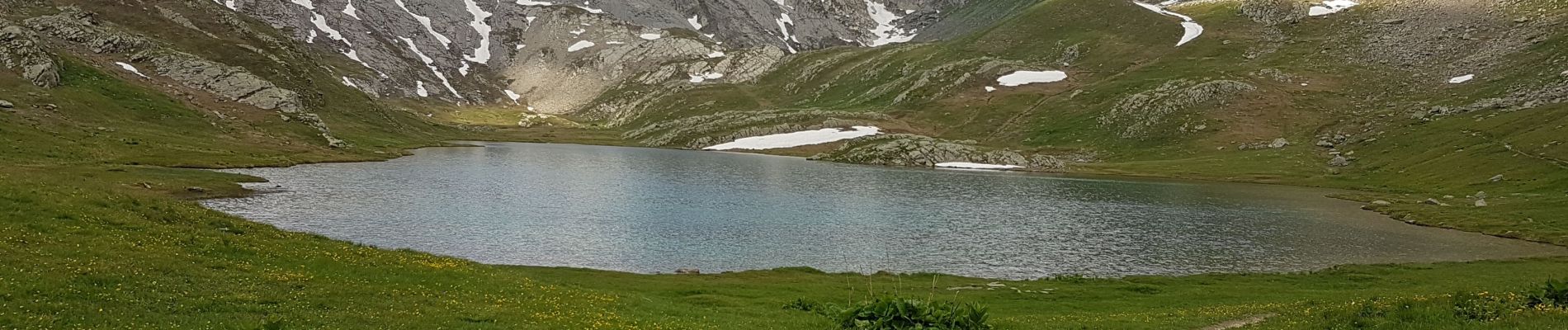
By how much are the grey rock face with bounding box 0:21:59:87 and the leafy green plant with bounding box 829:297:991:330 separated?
149809mm

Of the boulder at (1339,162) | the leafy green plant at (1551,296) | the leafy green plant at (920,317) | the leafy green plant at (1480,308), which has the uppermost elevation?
the boulder at (1339,162)

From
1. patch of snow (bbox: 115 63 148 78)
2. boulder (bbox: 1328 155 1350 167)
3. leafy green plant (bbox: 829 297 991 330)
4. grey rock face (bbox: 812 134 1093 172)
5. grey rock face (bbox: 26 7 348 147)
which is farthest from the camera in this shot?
grey rock face (bbox: 812 134 1093 172)

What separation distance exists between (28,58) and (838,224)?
5187 inches

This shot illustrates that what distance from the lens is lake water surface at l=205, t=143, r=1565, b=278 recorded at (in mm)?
58562

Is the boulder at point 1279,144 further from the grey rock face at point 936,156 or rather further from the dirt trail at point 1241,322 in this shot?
the dirt trail at point 1241,322

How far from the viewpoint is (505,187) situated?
3989 inches

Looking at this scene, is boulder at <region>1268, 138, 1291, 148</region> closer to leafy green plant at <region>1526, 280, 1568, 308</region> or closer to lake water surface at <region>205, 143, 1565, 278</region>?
lake water surface at <region>205, 143, 1565, 278</region>

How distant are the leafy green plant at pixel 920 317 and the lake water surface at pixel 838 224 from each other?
3369cm

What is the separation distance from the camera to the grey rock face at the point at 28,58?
399 ft

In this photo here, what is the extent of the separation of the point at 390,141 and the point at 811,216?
13748 cm

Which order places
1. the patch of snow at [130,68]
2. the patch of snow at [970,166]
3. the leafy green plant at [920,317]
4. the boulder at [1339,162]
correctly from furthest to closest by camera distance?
1. the patch of snow at [970,166]
2. the patch of snow at [130,68]
3. the boulder at [1339,162]
4. the leafy green plant at [920,317]

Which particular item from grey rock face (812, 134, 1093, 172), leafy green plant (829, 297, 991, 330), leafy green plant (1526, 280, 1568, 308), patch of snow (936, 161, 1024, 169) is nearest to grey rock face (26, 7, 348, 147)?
grey rock face (812, 134, 1093, 172)

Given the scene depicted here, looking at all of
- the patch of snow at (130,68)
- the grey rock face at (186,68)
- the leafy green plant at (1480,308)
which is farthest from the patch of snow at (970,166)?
the patch of snow at (130,68)

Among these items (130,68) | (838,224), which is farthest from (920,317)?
(130,68)
